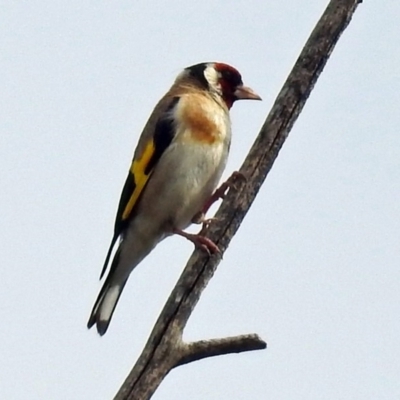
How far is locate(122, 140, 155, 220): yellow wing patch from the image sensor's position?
8.28 meters

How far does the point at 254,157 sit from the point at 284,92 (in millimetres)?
452

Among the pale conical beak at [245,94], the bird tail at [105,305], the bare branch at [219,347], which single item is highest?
the pale conical beak at [245,94]

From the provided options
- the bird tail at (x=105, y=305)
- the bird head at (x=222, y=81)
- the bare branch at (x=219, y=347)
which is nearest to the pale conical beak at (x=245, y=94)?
the bird head at (x=222, y=81)

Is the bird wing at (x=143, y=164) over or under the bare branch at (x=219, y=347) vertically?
over

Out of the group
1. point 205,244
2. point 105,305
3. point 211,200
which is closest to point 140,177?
point 211,200

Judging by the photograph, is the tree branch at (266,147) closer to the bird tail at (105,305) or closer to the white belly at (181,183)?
the white belly at (181,183)

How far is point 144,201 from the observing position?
825 centimetres

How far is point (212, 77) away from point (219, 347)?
3.61 metres

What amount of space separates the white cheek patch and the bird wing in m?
0.58

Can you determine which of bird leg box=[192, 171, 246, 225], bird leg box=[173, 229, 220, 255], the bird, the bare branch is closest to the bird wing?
the bird

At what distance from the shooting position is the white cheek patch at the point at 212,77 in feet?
29.4

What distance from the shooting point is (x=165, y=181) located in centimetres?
817

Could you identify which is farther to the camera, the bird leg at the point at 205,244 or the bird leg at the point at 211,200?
the bird leg at the point at 211,200

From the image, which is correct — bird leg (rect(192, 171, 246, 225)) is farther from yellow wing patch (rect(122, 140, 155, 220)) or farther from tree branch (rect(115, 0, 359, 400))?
yellow wing patch (rect(122, 140, 155, 220))
